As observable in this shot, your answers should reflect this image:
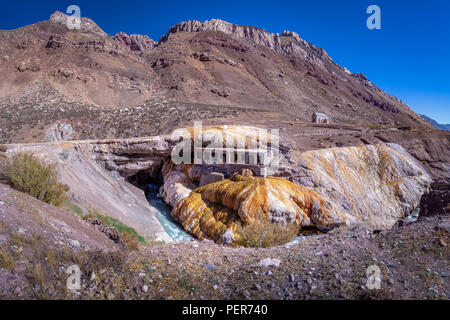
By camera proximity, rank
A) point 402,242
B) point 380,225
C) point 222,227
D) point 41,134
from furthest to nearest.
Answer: point 41,134 → point 380,225 → point 222,227 → point 402,242

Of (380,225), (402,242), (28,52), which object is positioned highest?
(28,52)

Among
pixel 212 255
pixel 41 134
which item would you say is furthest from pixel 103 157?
pixel 41 134

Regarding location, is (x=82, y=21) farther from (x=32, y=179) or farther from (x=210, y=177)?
(x=32, y=179)

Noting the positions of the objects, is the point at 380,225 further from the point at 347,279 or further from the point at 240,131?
the point at 347,279

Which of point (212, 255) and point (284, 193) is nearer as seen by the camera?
point (212, 255)

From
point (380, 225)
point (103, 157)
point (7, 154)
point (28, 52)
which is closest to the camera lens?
point (7, 154)

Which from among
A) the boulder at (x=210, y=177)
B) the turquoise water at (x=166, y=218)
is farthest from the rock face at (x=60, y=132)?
the boulder at (x=210, y=177)

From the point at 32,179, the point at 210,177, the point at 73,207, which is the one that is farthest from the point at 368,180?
the point at 32,179

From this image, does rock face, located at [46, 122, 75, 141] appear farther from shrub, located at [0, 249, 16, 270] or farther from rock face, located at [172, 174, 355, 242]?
shrub, located at [0, 249, 16, 270]
